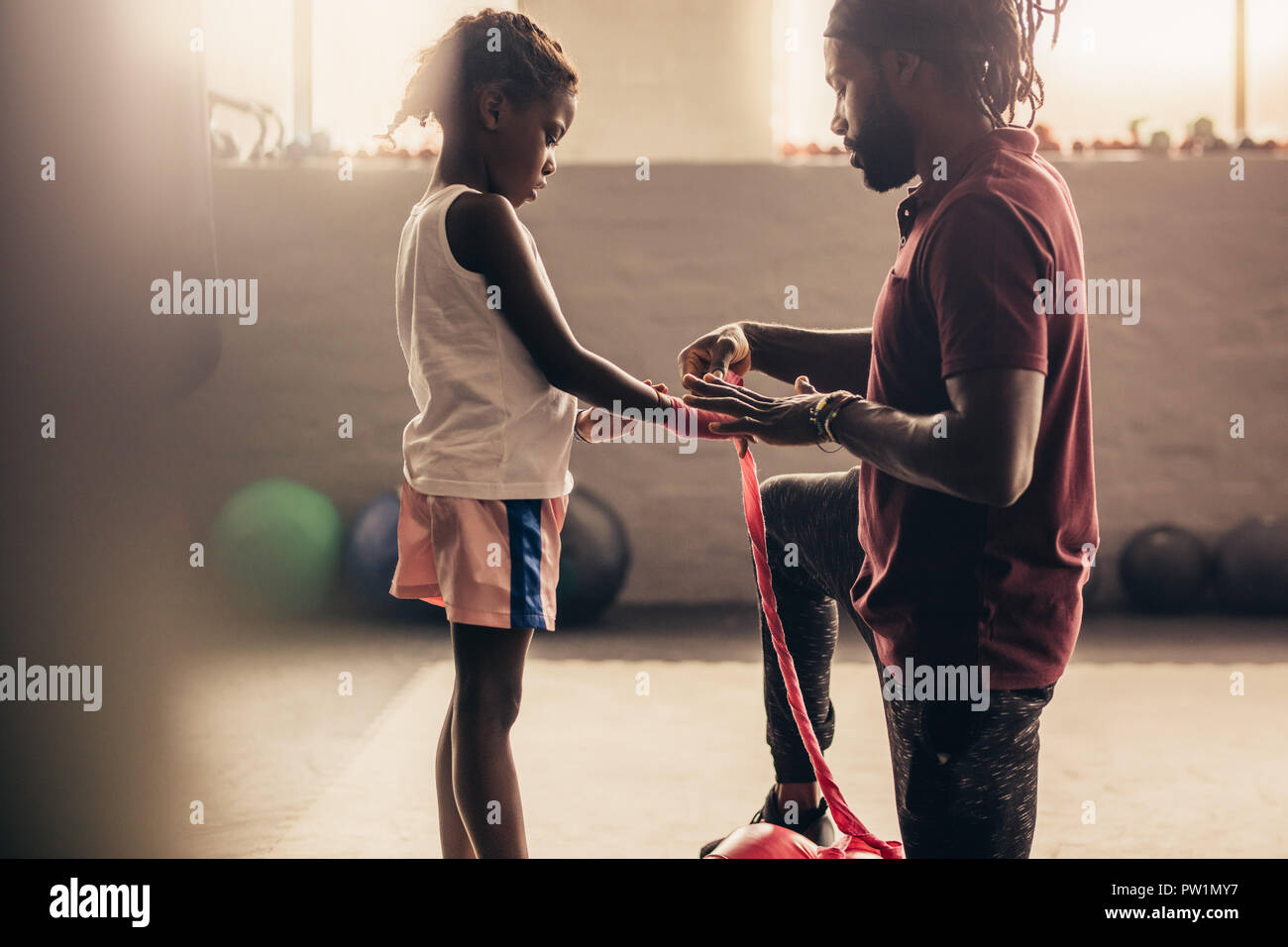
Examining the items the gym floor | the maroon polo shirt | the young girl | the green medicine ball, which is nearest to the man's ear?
the young girl

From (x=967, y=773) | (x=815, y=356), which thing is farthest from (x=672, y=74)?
(x=967, y=773)

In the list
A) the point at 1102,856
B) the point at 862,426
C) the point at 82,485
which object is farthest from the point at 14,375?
the point at 1102,856

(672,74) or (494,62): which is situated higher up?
(672,74)

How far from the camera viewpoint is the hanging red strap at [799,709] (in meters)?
1.71

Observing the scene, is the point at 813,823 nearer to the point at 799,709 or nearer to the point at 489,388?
the point at 799,709

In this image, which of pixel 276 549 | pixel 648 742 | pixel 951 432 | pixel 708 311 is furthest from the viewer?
pixel 708 311

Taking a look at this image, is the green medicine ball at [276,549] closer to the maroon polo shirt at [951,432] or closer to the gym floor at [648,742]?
the gym floor at [648,742]

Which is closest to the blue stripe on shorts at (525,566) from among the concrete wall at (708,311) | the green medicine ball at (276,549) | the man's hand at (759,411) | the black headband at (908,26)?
the man's hand at (759,411)

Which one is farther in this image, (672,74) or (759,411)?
(672,74)

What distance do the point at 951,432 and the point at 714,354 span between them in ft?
1.96

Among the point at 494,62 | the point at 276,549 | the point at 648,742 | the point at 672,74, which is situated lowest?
the point at 648,742

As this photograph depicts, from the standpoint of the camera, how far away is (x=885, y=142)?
159 centimetres

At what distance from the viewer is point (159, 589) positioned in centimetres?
171

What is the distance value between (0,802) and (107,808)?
16 cm
